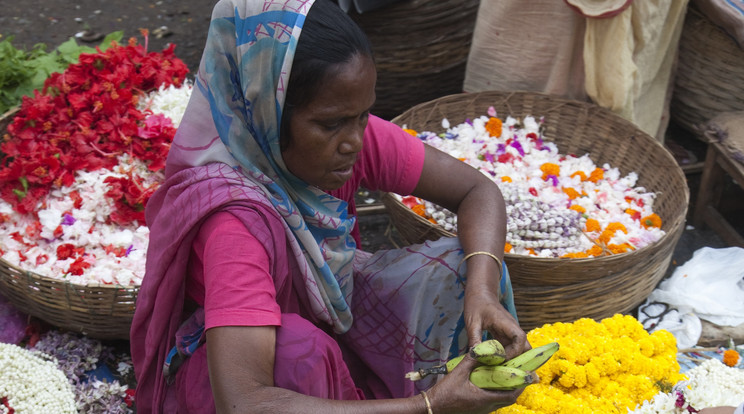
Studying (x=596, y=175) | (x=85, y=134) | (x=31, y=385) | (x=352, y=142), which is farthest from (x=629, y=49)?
(x=31, y=385)

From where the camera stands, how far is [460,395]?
1749 mm

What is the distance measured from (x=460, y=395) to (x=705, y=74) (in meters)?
3.06

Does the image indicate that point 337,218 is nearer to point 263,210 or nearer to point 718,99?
point 263,210

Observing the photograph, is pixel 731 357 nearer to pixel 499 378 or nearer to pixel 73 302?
pixel 499 378

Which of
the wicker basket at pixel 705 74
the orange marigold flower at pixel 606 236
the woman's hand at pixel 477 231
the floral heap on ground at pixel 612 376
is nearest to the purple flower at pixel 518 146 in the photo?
the orange marigold flower at pixel 606 236

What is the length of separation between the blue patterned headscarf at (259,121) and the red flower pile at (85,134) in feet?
4.15

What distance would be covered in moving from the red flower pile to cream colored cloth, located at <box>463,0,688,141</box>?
5.73 ft

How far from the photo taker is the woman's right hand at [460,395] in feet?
5.73

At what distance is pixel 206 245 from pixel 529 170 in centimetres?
231

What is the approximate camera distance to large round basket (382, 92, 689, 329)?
9.23ft

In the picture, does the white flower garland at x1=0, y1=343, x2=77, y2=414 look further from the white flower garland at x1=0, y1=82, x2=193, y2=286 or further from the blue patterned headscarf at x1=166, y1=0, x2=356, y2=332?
the blue patterned headscarf at x1=166, y1=0, x2=356, y2=332

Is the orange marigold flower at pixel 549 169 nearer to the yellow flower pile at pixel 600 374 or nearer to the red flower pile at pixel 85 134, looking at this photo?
the yellow flower pile at pixel 600 374

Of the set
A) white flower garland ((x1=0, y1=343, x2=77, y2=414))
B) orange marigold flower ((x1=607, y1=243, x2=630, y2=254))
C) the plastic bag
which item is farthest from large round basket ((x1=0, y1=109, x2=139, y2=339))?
the plastic bag

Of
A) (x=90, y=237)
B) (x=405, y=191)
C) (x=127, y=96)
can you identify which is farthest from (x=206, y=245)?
(x=127, y=96)
